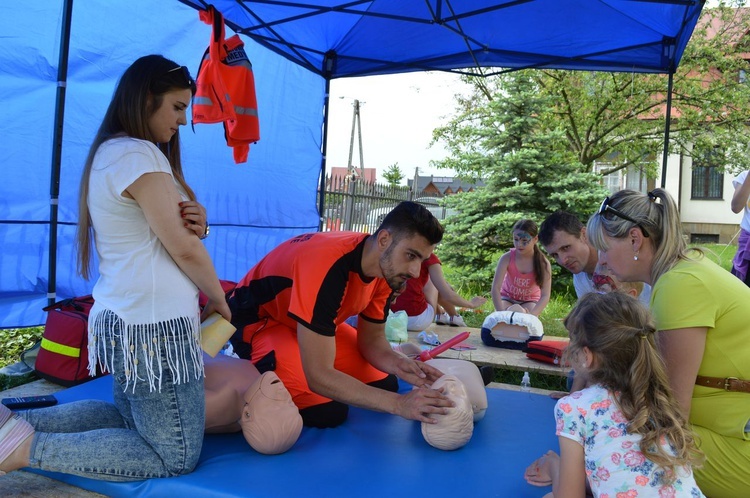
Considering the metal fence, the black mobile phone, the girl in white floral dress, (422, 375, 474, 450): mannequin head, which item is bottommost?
the black mobile phone

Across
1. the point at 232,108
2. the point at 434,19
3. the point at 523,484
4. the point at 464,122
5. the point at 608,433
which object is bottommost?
the point at 523,484

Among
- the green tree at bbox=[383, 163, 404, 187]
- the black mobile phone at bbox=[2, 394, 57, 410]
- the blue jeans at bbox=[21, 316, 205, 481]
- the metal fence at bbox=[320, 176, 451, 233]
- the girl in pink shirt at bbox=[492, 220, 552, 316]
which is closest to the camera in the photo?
the blue jeans at bbox=[21, 316, 205, 481]

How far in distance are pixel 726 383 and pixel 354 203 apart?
9089 millimetres

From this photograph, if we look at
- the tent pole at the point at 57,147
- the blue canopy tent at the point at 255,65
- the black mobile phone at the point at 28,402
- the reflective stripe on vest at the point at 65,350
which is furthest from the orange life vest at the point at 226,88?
the black mobile phone at the point at 28,402

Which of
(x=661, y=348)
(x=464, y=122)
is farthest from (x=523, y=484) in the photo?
(x=464, y=122)

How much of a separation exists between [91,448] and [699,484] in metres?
1.95

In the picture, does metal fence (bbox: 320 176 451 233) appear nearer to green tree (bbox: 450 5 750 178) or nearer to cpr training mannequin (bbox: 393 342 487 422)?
green tree (bbox: 450 5 750 178)

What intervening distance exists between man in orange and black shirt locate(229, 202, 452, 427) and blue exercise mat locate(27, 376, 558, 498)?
0.19m

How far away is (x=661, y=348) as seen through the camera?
185cm

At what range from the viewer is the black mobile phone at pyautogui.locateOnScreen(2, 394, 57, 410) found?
103 inches

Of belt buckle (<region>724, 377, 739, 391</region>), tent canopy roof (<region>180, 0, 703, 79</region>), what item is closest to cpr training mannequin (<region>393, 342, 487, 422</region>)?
belt buckle (<region>724, 377, 739, 391</region>)

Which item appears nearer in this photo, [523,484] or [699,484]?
[699,484]

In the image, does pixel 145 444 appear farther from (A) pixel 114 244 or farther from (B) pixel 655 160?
(B) pixel 655 160

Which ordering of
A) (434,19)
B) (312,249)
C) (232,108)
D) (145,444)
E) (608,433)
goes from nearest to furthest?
(608,433) < (145,444) < (312,249) < (232,108) < (434,19)
